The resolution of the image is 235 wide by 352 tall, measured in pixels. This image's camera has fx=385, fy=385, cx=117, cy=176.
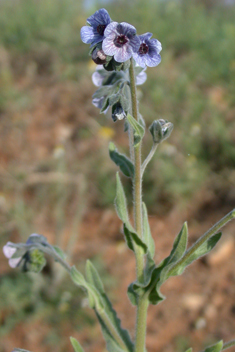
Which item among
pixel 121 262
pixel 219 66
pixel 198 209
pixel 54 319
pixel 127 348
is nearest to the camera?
pixel 127 348

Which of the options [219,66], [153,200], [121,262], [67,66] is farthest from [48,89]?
[121,262]

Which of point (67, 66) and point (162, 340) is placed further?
point (67, 66)

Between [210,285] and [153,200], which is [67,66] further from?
[210,285]

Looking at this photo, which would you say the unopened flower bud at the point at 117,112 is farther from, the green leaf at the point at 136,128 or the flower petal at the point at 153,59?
the flower petal at the point at 153,59

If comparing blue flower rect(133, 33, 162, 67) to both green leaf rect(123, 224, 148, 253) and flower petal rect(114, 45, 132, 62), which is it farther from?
green leaf rect(123, 224, 148, 253)

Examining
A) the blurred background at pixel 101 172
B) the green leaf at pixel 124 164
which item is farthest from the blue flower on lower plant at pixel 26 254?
the blurred background at pixel 101 172

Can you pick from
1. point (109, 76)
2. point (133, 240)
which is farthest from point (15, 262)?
point (109, 76)

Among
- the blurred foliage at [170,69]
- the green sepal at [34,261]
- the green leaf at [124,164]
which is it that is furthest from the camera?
the blurred foliage at [170,69]
